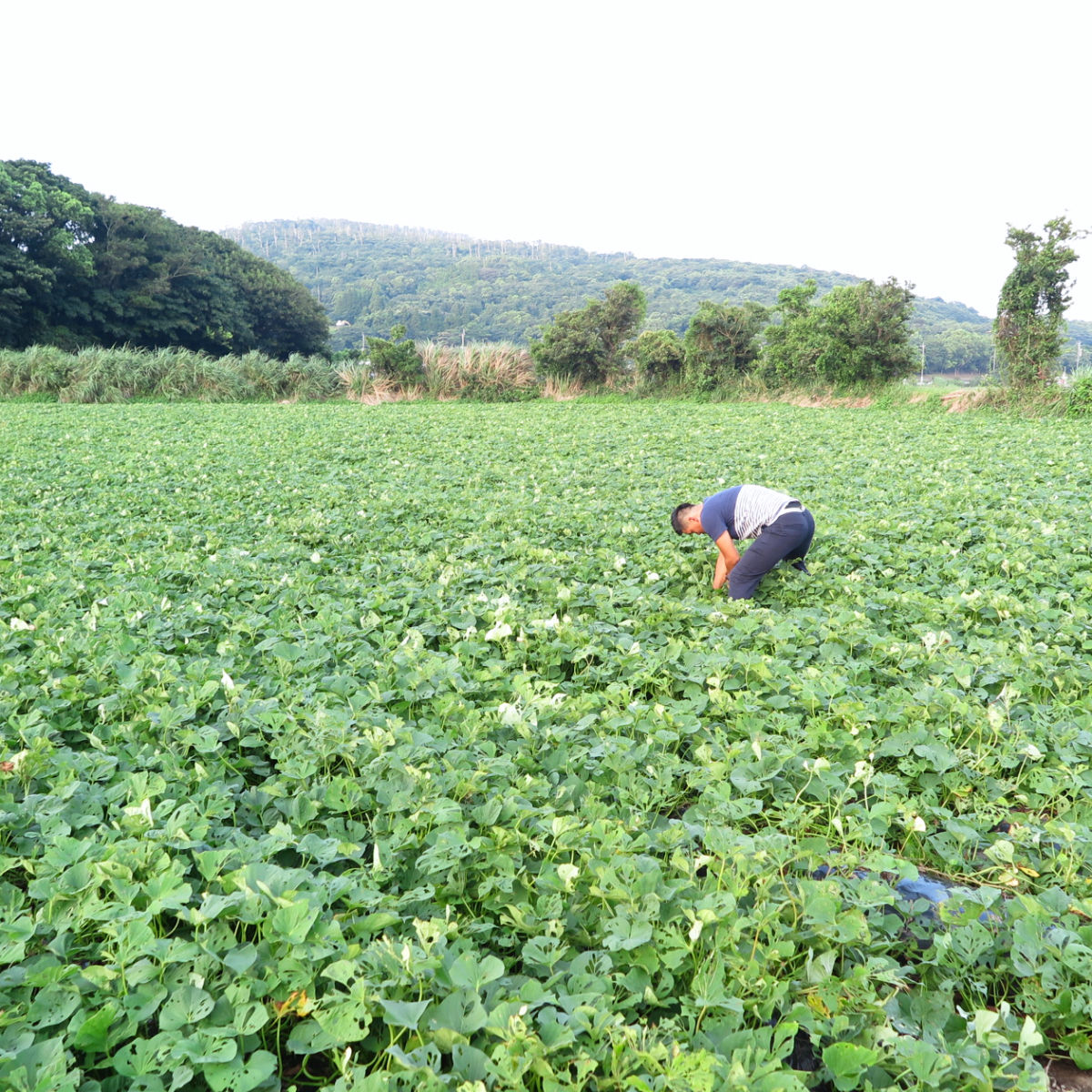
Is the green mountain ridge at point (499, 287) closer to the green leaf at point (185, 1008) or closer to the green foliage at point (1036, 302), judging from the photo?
the green foliage at point (1036, 302)

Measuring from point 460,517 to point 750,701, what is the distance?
3.66m

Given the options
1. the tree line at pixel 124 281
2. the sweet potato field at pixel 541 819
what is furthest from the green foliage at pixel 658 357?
the tree line at pixel 124 281

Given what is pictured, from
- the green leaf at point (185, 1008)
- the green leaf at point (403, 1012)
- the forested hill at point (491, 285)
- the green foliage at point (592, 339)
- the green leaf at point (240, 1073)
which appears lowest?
the green leaf at point (240, 1073)

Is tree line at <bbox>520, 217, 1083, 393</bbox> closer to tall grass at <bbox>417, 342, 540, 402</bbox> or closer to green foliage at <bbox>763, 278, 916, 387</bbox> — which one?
green foliage at <bbox>763, 278, 916, 387</bbox>

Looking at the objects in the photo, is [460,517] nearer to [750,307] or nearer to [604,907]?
[604,907]

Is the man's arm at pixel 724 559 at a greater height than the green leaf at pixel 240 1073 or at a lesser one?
greater

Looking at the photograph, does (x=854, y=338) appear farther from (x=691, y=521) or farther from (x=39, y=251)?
(x=39, y=251)

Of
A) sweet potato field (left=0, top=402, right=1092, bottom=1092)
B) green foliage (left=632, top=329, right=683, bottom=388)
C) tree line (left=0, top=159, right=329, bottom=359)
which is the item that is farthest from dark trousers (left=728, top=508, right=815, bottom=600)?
tree line (left=0, top=159, right=329, bottom=359)

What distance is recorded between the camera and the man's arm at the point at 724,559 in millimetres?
4258

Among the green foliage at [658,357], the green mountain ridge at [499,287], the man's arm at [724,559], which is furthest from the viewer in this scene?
the green mountain ridge at [499,287]

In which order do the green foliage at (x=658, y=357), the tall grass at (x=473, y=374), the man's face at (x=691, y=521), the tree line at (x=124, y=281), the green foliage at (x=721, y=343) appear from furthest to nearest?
1. the tree line at (x=124, y=281)
2. the tall grass at (x=473, y=374)
3. the green foliage at (x=658, y=357)
4. the green foliage at (x=721, y=343)
5. the man's face at (x=691, y=521)

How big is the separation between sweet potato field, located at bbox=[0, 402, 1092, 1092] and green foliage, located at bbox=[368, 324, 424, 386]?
1993cm

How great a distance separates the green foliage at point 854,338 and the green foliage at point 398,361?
40.6ft

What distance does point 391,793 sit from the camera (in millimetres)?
1936
